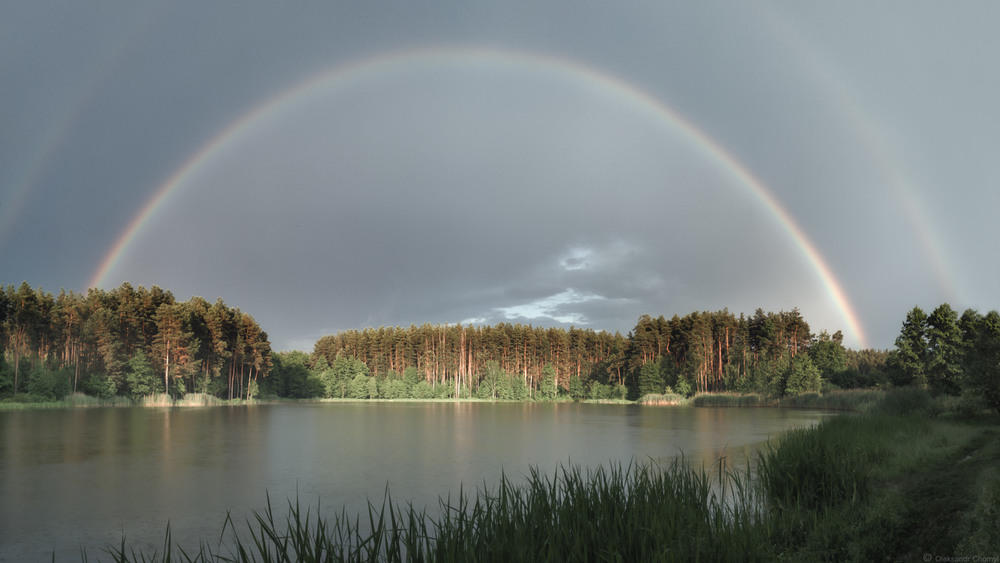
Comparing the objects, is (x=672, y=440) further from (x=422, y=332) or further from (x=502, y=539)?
(x=422, y=332)

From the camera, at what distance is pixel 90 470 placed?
1827 centimetres

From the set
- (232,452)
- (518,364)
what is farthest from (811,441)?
(518,364)

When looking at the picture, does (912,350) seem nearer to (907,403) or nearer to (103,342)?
(907,403)

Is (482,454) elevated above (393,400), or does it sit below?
above

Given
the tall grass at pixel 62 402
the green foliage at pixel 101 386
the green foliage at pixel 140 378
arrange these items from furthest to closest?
the green foliage at pixel 140 378, the green foliage at pixel 101 386, the tall grass at pixel 62 402

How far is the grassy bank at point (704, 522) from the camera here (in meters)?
6.06

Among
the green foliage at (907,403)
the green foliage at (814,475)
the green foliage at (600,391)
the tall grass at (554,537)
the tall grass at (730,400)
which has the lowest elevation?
the green foliage at (600,391)

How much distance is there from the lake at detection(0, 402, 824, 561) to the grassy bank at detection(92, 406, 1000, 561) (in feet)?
4.28

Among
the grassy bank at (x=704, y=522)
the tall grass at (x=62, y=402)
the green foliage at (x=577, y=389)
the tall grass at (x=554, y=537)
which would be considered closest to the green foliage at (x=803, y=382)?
the green foliage at (x=577, y=389)

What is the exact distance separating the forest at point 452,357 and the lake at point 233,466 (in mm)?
16881

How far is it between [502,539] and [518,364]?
4186 inches

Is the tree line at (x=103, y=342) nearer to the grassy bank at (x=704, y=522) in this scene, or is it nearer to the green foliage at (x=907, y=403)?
the grassy bank at (x=704, y=522)

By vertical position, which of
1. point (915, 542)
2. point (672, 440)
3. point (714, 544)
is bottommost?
point (672, 440)

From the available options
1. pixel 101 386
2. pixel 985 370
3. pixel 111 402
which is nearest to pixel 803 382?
pixel 985 370
